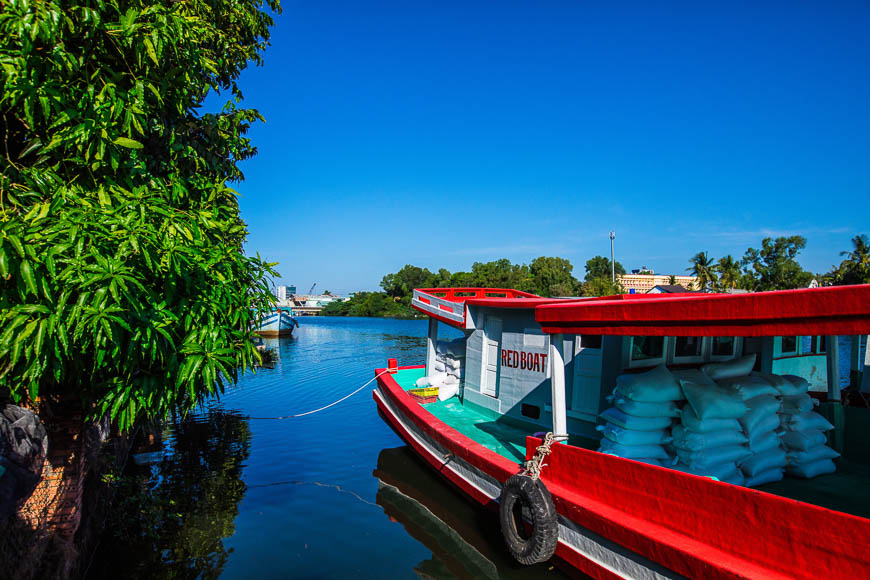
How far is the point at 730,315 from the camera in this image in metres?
4.02

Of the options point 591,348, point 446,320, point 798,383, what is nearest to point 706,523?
point 798,383

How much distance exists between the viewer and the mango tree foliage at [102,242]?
3178 mm

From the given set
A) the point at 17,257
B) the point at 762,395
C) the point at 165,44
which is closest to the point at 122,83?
the point at 165,44

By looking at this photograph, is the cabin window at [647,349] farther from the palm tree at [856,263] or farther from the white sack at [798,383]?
the palm tree at [856,263]

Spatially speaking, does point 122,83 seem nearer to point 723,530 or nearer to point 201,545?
point 201,545

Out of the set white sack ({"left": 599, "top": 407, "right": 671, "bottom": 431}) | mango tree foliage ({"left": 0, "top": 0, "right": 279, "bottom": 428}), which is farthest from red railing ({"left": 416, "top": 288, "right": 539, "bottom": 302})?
mango tree foliage ({"left": 0, "top": 0, "right": 279, "bottom": 428})

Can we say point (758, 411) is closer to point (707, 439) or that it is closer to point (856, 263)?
point (707, 439)

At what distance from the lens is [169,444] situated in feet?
38.7

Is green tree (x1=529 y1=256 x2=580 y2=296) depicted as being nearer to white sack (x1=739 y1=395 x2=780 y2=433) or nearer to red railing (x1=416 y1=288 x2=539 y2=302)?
red railing (x1=416 y1=288 x2=539 y2=302)

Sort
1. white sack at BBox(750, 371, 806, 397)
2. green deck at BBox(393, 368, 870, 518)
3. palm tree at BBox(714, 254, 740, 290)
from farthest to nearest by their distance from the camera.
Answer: palm tree at BBox(714, 254, 740, 290)
white sack at BBox(750, 371, 806, 397)
green deck at BBox(393, 368, 870, 518)

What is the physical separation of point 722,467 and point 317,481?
7356mm

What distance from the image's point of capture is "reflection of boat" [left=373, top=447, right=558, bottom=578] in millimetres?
6477

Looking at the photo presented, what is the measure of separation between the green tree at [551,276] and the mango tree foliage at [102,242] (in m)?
71.7

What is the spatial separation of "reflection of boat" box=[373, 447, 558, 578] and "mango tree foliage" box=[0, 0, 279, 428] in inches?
174
